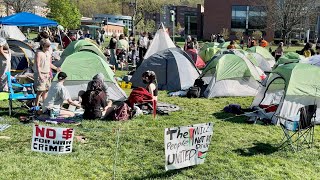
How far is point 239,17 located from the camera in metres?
61.8

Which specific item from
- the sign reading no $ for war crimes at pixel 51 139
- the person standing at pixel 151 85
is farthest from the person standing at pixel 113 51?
the sign reading no $ for war crimes at pixel 51 139

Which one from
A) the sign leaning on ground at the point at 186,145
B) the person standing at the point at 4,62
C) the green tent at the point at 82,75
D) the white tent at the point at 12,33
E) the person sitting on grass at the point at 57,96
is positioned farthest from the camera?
the white tent at the point at 12,33

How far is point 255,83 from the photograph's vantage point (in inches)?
483

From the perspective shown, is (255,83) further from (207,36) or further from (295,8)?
(207,36)

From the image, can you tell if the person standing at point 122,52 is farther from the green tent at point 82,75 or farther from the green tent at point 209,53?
the green tent at point 82,75

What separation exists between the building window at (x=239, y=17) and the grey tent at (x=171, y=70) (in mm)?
50138

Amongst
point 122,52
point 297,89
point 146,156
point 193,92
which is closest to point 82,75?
point 193,92

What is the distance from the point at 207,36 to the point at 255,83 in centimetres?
5379

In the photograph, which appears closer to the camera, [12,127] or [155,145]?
[155,145]

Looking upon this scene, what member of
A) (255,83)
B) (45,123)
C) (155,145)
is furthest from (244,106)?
(45,123)

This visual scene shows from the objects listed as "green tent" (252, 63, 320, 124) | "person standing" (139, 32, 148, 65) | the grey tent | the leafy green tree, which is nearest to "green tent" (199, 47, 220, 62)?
"person standing" (139, 32, 148, 65)

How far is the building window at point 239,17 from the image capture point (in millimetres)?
61031

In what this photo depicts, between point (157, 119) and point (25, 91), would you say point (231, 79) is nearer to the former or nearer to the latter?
point (157, 119)

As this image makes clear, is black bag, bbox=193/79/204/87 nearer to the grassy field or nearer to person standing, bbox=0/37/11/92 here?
the grassy field
